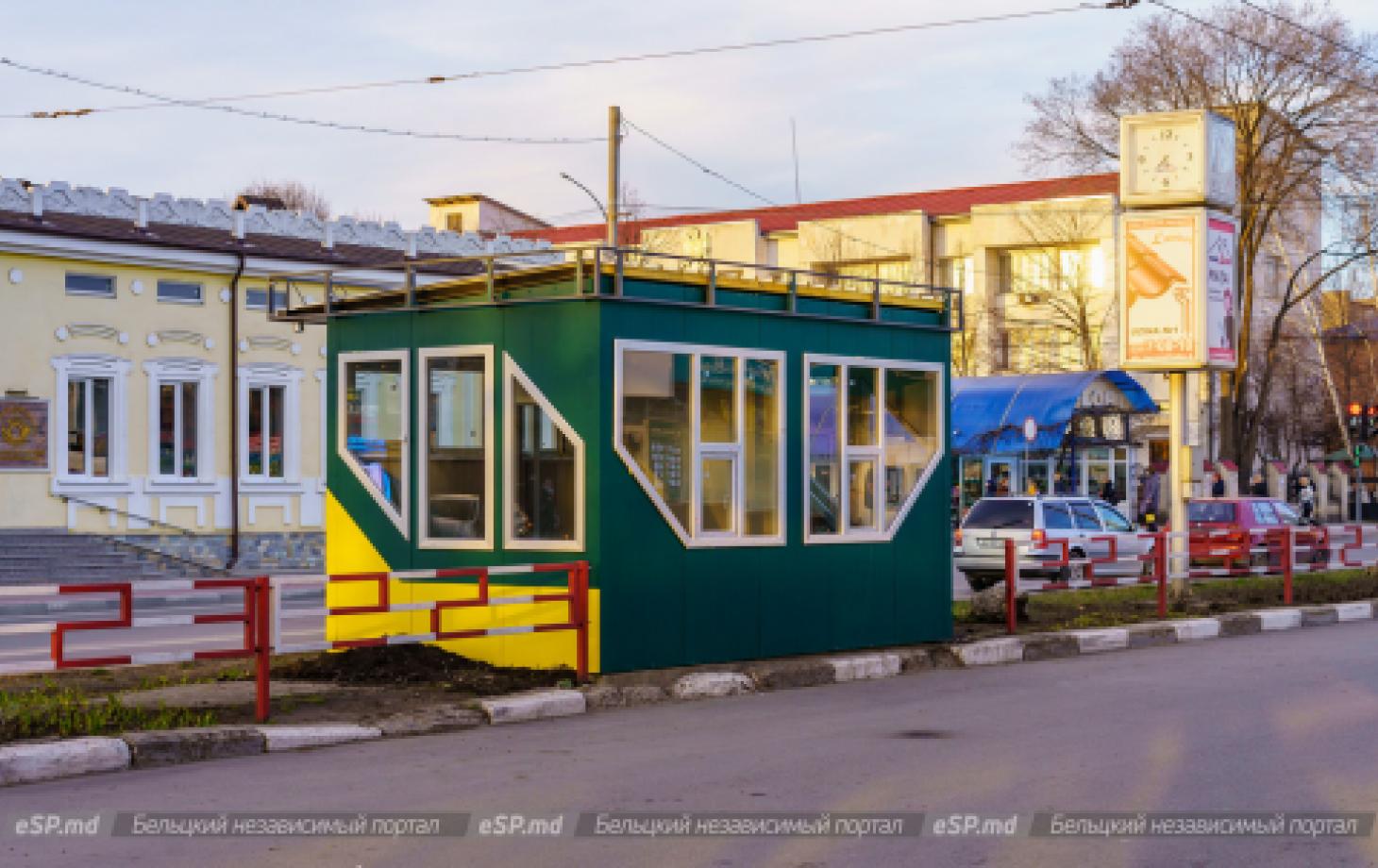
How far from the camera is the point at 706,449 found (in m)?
13.0

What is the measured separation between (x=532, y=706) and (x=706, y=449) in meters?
2.78

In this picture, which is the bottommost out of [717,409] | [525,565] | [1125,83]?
[525,565]

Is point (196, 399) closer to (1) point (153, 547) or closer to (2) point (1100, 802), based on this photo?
(1) point (153, 547)

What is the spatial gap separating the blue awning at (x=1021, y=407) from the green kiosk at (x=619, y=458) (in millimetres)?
28694

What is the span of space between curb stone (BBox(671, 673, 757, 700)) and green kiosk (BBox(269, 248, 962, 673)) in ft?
1.05

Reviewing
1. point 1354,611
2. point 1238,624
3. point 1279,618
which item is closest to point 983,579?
point 1354,611

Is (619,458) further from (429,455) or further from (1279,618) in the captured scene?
(1279,618)

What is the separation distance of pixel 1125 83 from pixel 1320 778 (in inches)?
1556

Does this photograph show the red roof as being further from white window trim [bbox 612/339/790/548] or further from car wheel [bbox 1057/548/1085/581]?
white window trim [bbox 612/339/790/548]

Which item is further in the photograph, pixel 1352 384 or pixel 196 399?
pixel 1352 384

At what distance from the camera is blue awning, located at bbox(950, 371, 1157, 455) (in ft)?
142

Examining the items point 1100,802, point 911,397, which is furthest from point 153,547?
point 1100,802

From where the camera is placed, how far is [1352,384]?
76938 millimetres

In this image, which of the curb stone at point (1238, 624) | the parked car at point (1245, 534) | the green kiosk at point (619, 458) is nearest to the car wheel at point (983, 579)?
the parked car at point (1245, 534)
